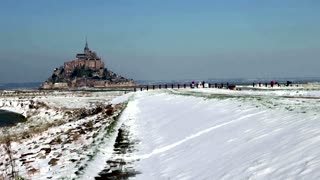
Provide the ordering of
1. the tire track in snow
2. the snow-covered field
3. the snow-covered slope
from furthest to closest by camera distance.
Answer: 1. the tire track in snow
2. the snow-covered field
3. the snow-covered slope

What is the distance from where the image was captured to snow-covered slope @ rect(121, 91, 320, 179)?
11.0m

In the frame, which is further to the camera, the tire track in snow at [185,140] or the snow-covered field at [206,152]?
the tire track in snow at [185,140]

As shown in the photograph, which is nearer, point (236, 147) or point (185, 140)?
point (236, 147)

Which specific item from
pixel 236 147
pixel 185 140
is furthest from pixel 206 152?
pixel 185 140

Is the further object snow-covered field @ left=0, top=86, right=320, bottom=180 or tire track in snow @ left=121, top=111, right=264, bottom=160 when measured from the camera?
tire track in snow @ left=121, top=111, right=264, bottom=160

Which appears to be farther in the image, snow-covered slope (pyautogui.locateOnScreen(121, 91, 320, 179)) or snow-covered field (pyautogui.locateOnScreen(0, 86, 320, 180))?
snow-covered field (pyautogui.locateOnScreen(0, 86, 320, 180))

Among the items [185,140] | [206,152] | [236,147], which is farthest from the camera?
[185,140]

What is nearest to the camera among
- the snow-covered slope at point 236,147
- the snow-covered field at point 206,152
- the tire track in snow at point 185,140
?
the snow-covered slope at point 236,147

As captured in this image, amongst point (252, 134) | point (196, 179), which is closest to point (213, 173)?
point (196, 179)

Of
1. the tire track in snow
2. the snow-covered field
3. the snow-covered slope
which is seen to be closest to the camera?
the snow-covered slope

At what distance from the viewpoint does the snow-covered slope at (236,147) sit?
11.0 meters

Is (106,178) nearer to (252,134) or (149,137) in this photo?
(252,134)

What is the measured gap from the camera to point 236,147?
14.5m

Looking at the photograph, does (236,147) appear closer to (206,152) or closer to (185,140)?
(206,152)
